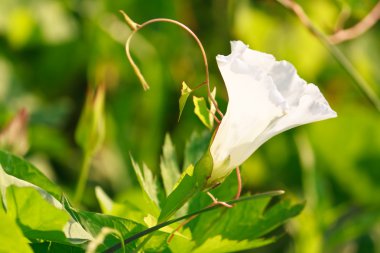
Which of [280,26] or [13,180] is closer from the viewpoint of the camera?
[13,180]

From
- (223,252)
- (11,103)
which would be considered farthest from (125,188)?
(223,252)

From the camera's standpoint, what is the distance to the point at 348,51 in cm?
154

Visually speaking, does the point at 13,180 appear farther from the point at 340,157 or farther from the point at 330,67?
the point at 330,67

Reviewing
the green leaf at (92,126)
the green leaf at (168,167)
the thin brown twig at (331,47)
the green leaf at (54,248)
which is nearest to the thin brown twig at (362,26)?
the thin brown twig at (331,47)

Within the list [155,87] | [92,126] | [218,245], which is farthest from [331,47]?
[155,87]

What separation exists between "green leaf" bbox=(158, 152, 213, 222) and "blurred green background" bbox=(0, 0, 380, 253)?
29.4 inches

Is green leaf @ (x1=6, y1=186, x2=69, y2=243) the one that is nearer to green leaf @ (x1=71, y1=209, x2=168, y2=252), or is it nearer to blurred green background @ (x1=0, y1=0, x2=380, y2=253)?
green leaf @ (x1=71, y1=209, x2=168, y2=252)

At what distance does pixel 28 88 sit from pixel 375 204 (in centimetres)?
68

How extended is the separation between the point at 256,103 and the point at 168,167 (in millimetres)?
110

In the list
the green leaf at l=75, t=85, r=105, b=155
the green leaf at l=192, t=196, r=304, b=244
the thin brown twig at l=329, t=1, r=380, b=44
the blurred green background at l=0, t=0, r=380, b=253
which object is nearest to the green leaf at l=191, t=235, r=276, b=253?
the green leaf at l=192, t=196, r=304, b=244

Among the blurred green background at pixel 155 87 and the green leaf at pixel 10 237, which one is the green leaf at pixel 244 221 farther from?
the blurred green background at pixel 155 87

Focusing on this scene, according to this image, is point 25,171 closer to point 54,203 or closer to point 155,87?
point 54,203

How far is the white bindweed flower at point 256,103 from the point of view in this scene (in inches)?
15.8

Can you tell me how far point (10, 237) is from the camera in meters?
0.37
